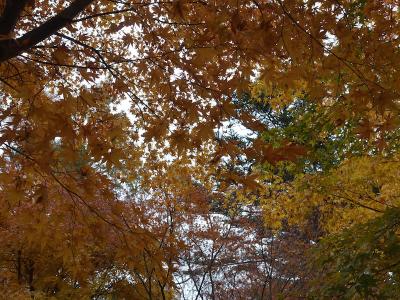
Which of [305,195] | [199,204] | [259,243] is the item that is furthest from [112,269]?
[305,195]

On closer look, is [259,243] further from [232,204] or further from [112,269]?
[112,269]

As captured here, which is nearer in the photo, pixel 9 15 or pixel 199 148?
pixel 9 15

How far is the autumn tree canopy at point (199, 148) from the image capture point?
2.51 meters

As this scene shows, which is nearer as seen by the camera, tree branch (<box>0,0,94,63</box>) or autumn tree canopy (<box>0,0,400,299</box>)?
tree branch (<box>0,0,94,63</box>)

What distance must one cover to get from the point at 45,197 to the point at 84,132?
430 mm

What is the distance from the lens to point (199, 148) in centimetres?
277

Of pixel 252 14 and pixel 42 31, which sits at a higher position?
pixel 252 14

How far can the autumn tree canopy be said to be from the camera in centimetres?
251

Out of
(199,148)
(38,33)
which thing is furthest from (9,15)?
(199,148)

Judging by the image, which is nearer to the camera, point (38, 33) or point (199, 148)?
point (38, 33)

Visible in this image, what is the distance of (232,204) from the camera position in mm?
7410

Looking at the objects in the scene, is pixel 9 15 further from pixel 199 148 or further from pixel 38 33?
pixel 199 148

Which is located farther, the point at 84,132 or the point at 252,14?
the point at 252,14

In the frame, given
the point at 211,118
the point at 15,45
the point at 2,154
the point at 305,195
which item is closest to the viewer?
the point at 15,45
